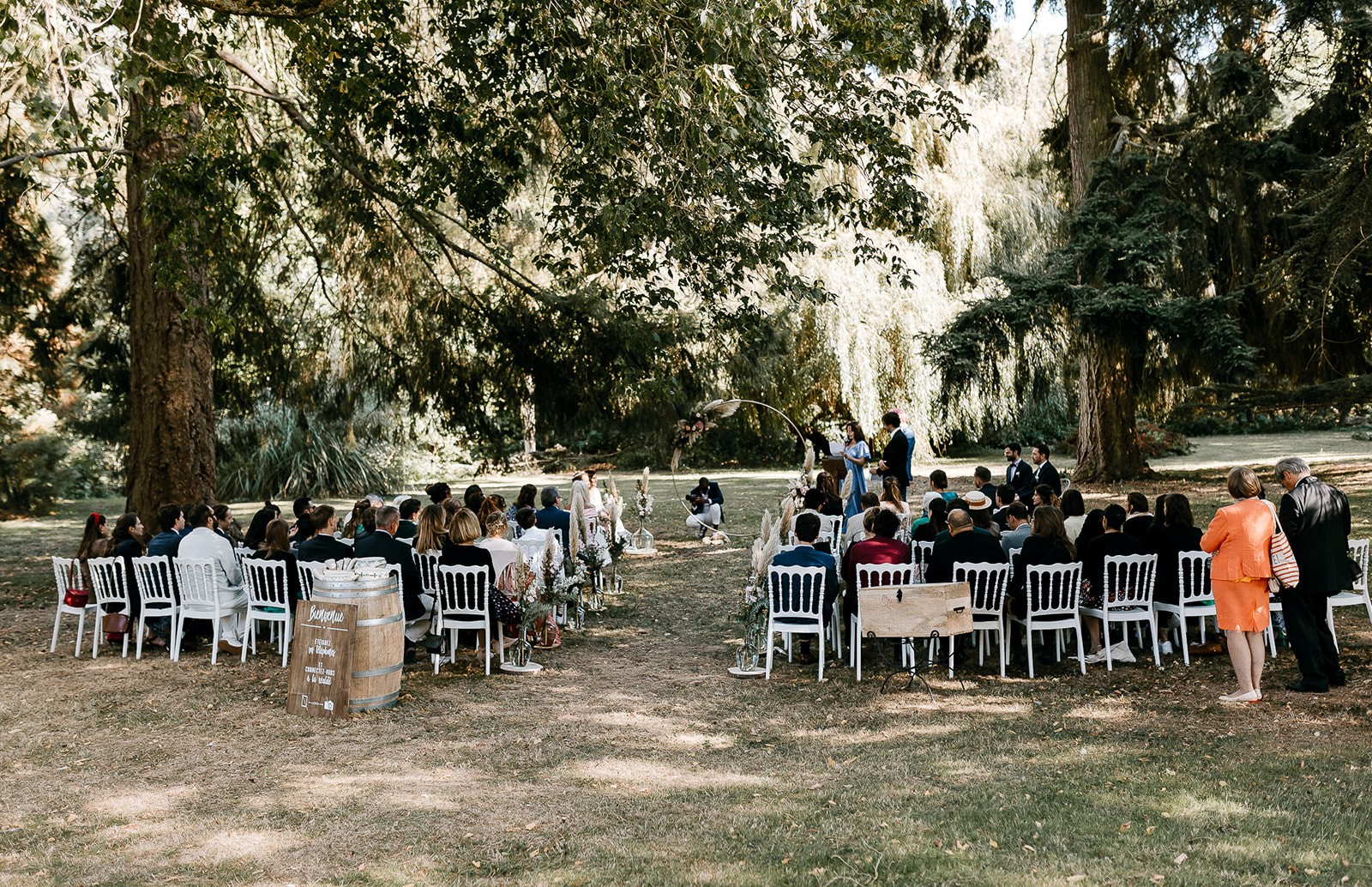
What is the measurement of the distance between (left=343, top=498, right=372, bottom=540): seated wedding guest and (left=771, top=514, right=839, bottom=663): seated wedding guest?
13.5 feet

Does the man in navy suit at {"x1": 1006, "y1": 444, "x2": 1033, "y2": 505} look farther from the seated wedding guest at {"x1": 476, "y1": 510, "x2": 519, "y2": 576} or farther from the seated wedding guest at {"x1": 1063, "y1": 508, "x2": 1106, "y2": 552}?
the seated wedding guest at {"x1": 476, "y1": 510, "x2": 519, "y2": 576}

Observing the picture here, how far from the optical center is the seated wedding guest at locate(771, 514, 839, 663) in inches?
320

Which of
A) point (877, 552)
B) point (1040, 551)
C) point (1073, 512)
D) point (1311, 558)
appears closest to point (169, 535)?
point (877, 552)

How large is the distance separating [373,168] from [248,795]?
8136 mm

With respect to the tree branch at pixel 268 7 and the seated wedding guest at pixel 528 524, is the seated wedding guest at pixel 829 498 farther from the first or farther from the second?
the tree branch at pixel 268 7

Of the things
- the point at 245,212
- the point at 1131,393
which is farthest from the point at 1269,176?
the point at 245,212

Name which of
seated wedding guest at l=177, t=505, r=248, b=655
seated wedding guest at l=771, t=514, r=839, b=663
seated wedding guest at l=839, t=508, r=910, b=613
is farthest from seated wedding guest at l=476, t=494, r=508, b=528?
seated wedding guest at l=839, t=508, r=910, b=613

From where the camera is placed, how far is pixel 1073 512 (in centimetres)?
→ 950

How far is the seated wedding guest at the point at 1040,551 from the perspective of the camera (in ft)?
26.3

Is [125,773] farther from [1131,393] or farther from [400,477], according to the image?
[400,477]

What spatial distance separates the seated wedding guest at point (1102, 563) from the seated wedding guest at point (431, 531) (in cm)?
495

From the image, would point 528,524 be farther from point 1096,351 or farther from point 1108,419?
point 1108,419

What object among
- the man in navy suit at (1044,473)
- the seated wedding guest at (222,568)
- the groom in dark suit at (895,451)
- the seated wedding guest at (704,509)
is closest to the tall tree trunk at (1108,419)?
the seated wedding guest at (704,509)

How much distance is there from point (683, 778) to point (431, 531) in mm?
3711
